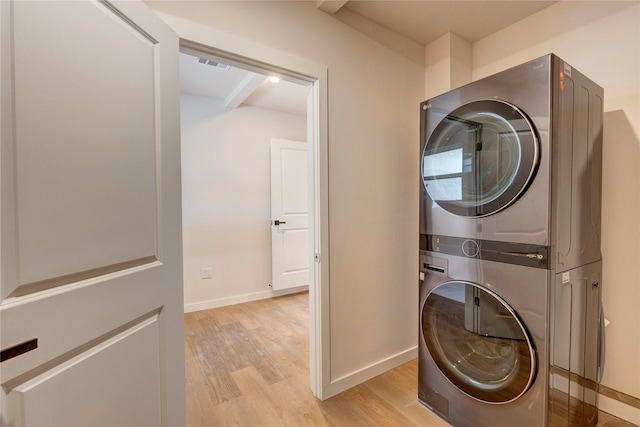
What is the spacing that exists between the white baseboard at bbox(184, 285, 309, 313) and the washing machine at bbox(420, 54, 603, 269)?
2597 millimetres

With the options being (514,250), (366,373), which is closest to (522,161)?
(514,250)

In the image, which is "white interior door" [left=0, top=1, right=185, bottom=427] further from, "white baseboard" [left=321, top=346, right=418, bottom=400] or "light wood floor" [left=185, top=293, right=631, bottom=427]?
"white baseboard" [left=321, top=346, right=418, bottom=400]

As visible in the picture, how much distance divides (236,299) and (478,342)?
278cm

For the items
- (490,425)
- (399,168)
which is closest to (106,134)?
(399,168)

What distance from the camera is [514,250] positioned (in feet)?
4.00

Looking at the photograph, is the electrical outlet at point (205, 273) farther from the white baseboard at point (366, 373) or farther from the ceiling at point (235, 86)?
the white baseboard at point (366, 373)

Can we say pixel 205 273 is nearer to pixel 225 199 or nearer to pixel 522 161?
pixel 225 199

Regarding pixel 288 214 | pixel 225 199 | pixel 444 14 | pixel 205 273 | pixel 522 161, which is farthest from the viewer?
pixel 288 214

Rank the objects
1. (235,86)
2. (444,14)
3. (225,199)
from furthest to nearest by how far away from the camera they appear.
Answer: (225,199) < (235,86) < (444,14)

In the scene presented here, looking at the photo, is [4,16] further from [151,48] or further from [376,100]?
[376,100]

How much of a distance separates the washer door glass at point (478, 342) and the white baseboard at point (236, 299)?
8.01 feet

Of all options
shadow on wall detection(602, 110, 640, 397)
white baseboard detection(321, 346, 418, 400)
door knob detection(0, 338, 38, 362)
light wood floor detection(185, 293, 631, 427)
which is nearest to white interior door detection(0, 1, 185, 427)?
door knob detection(0, 338, 38, 362)

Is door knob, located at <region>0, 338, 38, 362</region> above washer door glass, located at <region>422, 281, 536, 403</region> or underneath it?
above

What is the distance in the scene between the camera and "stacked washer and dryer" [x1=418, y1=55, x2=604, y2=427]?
3.77 feet
